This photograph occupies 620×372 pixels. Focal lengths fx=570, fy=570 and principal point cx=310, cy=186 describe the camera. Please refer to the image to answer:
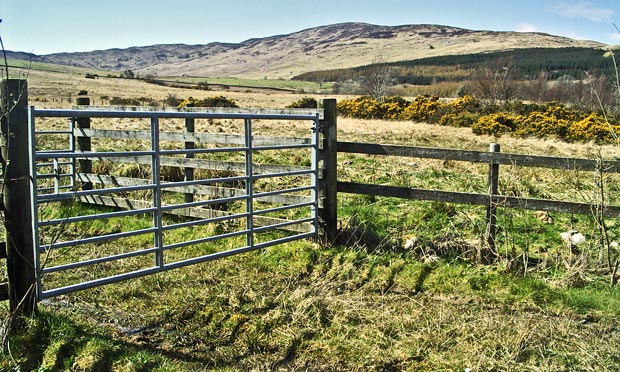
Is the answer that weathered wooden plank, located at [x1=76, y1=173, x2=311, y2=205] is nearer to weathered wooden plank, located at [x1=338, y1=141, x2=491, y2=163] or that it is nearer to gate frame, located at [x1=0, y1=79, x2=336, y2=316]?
weathered wooden plank, located at [x1=338, y1=141, x2=491, y2=163]

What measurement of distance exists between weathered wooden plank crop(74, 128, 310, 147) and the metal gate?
0.02m

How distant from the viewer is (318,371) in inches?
180

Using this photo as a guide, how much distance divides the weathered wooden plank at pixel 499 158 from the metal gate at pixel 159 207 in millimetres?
820

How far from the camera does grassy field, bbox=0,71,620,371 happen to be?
4.60 m

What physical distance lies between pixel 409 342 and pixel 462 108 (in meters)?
32.0

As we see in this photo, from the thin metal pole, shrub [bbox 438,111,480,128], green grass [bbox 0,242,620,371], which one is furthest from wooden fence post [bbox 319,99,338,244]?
shrub [bbox 438,111,480,128]

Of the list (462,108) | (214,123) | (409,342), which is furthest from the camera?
(462,108)

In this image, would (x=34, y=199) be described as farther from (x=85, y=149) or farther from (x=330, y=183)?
(x=85, y=149)

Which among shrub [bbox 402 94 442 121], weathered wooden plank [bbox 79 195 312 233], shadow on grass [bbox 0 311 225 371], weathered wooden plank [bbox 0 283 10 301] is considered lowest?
shadow on grass [bbox 0 311 225 371]

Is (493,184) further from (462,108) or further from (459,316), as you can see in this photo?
(462,108)

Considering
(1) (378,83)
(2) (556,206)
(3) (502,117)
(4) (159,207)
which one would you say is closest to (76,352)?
(4) (159,207)

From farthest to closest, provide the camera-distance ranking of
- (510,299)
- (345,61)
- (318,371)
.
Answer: (345,61) < (510,299) < (318,371)

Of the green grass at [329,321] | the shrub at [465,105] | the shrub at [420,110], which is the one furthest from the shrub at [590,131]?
the green grass at [329,321]

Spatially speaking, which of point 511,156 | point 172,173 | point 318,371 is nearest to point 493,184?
point 511,156
